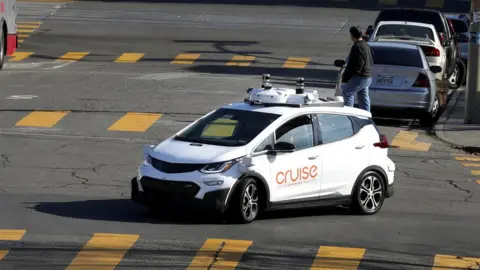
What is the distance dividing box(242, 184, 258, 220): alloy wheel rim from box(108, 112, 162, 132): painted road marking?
781cm

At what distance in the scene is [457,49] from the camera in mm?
29609

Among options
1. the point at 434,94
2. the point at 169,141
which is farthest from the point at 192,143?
the point at 434,94

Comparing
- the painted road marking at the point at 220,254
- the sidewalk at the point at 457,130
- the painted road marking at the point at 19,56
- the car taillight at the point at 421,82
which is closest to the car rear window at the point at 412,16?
the sidewalk at the point at 457,130

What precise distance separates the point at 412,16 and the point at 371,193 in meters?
17.3

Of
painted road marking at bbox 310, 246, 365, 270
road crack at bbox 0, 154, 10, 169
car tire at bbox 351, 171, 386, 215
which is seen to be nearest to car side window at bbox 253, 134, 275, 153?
car tire at bbox 351, 171, 386, 215

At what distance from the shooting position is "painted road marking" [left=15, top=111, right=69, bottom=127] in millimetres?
21359

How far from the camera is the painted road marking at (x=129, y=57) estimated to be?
3226 centimetres

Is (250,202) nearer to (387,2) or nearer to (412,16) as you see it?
(412,16)

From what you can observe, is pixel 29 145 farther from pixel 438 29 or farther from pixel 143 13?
pixel 143 13

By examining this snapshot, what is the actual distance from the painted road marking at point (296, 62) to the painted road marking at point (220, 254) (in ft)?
65.8

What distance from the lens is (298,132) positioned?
14.1 metres

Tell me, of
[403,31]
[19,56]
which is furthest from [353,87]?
[19,56]

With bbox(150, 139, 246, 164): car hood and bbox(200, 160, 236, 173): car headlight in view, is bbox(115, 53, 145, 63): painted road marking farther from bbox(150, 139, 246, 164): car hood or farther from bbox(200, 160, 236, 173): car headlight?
bbox(200, 160, 236, 173): car headlight

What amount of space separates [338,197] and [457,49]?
16.0 m
